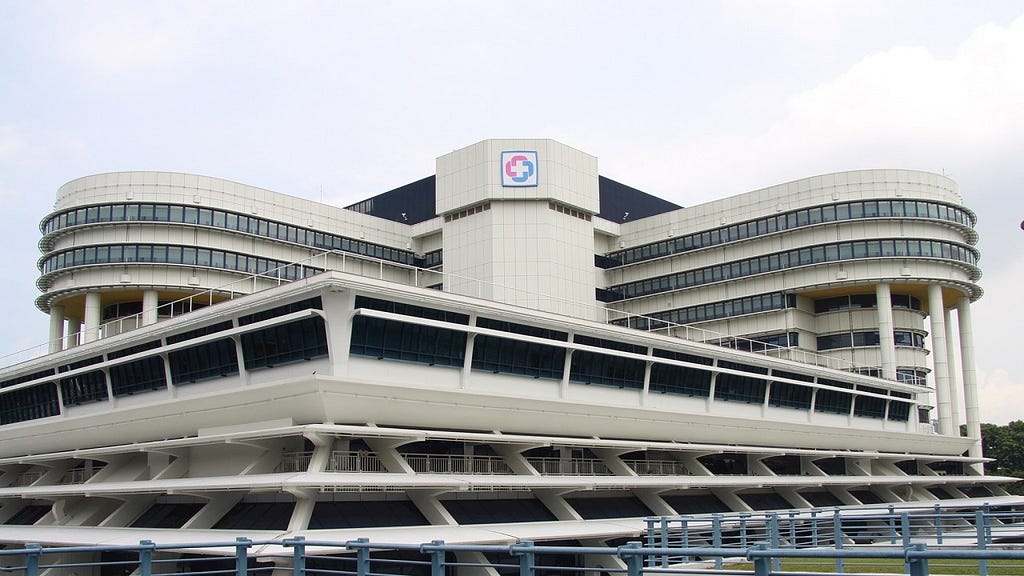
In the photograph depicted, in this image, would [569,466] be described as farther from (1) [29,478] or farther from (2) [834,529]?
(1) [29,478]

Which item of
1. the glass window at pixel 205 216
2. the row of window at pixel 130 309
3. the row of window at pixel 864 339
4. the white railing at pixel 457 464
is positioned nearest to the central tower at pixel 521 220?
the glass window at pixel 205 216

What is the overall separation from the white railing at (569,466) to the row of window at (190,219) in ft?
138

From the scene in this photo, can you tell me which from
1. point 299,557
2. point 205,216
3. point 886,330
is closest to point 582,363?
point 299,557

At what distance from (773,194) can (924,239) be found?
13.8 metres

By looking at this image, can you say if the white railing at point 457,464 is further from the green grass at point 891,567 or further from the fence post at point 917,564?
the fence post at point 917,564

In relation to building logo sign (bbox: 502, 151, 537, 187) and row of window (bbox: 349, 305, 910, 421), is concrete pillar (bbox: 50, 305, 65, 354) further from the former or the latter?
row of window (bbox: 349, 305, 910, 421)

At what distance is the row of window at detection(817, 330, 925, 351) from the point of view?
85.0m

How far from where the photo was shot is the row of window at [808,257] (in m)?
81.3

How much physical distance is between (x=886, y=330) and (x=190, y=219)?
61840 millimetres

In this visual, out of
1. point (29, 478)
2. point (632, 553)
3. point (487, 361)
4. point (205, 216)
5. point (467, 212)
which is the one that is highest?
point (467, 212)

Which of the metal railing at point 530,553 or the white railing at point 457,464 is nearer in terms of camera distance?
the metal railing at point 530,553

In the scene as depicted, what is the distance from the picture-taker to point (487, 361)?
4600 centimetres

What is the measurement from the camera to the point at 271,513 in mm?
37938

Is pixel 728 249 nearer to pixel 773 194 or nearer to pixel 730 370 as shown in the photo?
pixel 773 194
